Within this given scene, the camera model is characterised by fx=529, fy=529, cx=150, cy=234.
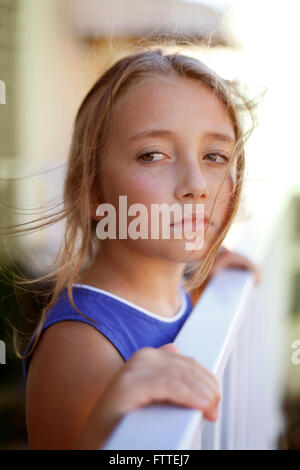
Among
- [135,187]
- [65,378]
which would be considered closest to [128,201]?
[135,187]

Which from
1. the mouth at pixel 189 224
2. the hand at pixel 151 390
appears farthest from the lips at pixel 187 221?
the hand at pixel 151 390

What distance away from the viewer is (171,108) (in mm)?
767

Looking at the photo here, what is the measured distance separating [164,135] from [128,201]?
0.13 m

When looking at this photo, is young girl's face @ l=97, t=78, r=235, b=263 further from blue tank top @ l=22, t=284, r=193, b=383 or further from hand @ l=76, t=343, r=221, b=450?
hand @ l=76, t=343, r=221, b=450

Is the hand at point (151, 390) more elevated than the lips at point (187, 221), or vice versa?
the lips at point (187, 221)

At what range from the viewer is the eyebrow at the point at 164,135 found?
2.48ft

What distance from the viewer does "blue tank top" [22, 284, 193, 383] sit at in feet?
2.72

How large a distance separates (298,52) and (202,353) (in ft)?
2.20

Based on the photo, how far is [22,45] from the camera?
153 cm

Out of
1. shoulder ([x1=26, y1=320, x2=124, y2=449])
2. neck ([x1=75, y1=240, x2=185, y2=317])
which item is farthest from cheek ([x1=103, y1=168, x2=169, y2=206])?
shoulder ([x1=26, y1=320, x2=124, y2=449])

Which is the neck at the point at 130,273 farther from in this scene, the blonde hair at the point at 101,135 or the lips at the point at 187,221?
the lips at the point at 187,221
